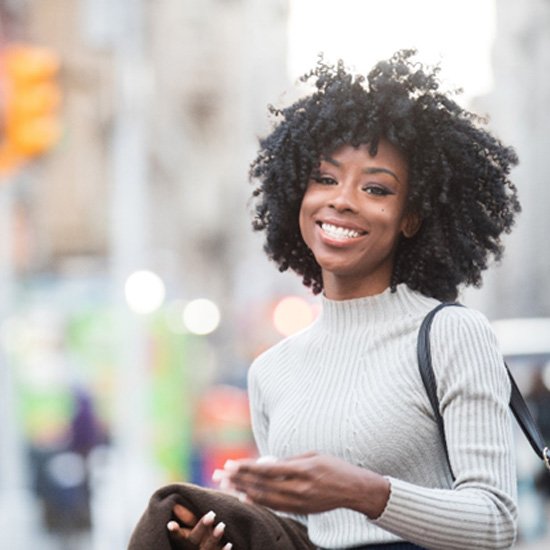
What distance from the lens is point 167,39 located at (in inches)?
1839

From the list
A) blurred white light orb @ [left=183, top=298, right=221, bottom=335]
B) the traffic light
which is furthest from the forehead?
blurred white light orb @ [left=183, top=298, right=221, bottom=335]

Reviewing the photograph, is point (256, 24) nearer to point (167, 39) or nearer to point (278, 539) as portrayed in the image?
point (167, 39)

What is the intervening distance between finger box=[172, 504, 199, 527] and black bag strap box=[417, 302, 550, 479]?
1.65 ft

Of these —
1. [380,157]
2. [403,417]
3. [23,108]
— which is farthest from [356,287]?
[23,108]

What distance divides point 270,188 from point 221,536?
2.59 ft

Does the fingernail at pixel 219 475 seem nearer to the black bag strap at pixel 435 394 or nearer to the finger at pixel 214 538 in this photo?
the finger at pixel 214 538

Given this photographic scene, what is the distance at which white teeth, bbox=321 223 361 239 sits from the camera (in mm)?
2840

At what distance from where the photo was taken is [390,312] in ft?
9.41

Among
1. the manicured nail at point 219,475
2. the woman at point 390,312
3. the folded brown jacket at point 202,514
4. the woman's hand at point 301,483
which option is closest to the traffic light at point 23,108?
the woman at point 390,312

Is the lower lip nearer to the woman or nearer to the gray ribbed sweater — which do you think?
the woman

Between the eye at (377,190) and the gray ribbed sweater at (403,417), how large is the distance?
0.67 feet

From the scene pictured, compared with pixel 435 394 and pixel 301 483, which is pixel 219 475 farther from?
pixel 435 394

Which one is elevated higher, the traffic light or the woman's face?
the traffic light

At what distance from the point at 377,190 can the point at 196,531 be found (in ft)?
2.48
